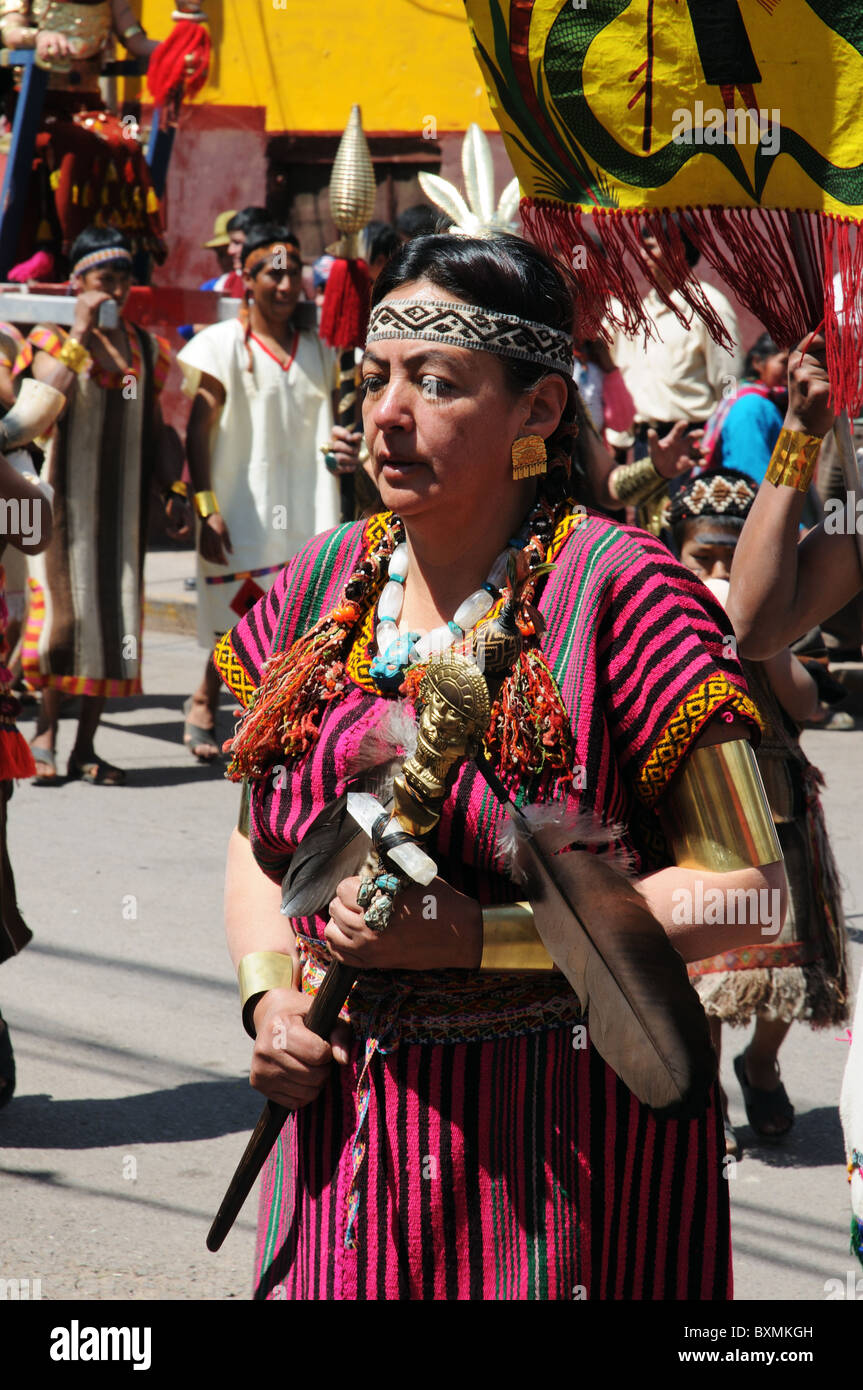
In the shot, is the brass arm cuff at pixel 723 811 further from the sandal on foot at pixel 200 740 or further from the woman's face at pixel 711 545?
the sandal on foot at pixel 200 740

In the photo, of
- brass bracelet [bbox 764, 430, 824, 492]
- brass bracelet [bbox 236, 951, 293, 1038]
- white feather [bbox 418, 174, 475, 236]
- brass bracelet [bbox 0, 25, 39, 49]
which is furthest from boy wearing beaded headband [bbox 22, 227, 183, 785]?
brass bracelet [bbox 236, 951, 293, 1038]

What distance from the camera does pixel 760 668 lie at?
13.0 ft

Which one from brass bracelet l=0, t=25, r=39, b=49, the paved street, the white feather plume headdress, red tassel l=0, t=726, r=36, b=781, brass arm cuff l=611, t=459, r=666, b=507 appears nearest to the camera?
the white feather plume headdress

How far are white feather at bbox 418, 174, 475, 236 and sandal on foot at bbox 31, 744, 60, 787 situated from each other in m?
5.31

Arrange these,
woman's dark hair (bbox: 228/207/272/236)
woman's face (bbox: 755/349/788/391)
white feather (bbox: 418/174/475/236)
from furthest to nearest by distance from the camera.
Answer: woman's dark hair (bbox: 228/207/272/236) → woman's face (bbox: 755/349/788/391) → white feather (bbox: 418/174/475/236)

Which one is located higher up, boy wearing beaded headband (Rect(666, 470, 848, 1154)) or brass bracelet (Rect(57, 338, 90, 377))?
brass bracelet (Rect(57, 338, 90, 377))

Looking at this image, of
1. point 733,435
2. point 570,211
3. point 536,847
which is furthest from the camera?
point 733,435

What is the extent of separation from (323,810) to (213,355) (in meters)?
6.12

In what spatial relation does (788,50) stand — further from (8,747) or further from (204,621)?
(204,621)

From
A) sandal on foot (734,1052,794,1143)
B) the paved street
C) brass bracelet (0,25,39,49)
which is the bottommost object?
the paved street

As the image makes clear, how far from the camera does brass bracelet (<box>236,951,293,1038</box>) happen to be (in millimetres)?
2240

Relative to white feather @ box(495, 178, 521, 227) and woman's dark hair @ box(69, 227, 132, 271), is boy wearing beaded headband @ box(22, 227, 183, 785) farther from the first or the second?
white feather @ box(495, 178, 521, 227)

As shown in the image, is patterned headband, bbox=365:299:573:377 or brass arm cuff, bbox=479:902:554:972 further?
patterned headband, bbox=365:299:573:377

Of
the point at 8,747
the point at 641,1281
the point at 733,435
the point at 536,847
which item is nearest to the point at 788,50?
the point at 536,847
